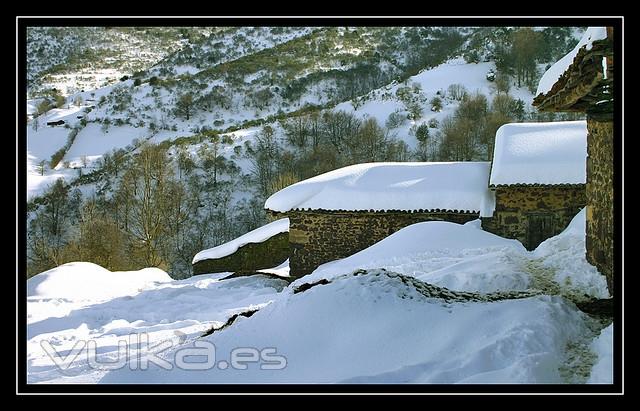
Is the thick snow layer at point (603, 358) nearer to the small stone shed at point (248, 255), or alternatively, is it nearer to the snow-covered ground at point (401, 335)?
the snow-covered ground at point (401, 335)

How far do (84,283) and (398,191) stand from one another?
277 inches

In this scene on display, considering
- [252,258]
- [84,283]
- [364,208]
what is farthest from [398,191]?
[84,283]

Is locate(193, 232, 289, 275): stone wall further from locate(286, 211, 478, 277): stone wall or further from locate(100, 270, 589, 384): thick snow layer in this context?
locate(100, 270, 589, 384): thick snow layer

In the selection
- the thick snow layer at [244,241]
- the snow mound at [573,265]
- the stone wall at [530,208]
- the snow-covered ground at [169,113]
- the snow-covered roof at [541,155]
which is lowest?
the thick snow layer at [244,241]

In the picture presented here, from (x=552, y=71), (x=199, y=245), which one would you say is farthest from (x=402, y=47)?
(x=552, y=71)

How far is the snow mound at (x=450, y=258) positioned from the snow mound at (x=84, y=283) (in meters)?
4.05

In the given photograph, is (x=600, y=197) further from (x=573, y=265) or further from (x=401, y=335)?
(x=401, y=335)

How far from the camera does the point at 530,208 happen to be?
1105 cm

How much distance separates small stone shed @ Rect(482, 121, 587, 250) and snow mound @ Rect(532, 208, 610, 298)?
3020 mm

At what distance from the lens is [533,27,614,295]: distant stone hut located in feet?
13.3

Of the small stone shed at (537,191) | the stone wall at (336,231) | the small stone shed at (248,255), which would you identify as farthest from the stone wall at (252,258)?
the small stone shed at (537,191)

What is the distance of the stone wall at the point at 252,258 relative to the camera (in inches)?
633

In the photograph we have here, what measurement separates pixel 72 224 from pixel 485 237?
1797 centimetres

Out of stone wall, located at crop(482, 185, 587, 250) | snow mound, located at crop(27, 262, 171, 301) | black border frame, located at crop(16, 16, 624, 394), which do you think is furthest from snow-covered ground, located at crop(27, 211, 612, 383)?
stone wall, located at crop(482, 185, 587, 250)
